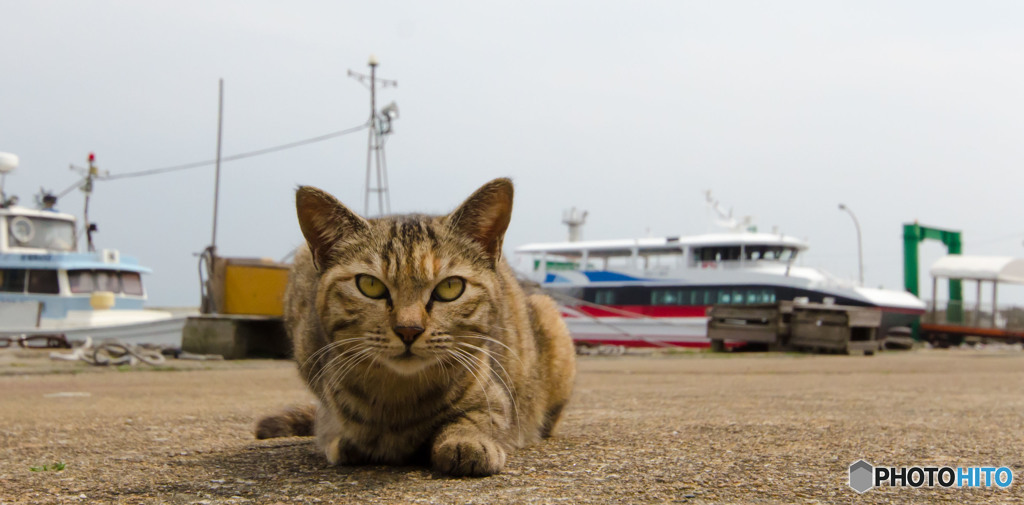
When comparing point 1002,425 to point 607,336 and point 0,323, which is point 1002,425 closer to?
point 0,323

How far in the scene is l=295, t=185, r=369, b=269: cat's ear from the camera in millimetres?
2393

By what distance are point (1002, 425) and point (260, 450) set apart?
324 cm

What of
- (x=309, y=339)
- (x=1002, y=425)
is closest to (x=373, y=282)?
(x=309, y=339)

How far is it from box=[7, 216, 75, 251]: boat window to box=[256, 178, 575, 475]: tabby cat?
2058 centimetres

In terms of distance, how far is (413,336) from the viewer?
2.09 m

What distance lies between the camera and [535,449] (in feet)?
9.16

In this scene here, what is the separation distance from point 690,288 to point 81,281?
17790 millimetres

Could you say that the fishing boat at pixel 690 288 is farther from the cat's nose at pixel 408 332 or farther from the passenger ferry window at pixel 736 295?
the cat's nose at pixel 408 332

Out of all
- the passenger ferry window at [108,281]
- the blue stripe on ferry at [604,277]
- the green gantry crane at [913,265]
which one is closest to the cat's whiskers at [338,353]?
the passenger ferry window at [108,281]

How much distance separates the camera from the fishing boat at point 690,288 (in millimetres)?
23969

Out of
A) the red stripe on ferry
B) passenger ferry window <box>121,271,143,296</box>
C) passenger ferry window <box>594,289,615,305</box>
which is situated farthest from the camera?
passenger ferry window <box>594,289,615,305</box>

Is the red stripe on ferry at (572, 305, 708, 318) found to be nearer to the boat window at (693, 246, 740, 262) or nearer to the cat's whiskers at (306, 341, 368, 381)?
the boat window at (693, 246, 740, 262)

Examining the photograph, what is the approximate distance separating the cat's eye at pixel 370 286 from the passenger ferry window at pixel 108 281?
65.3ft

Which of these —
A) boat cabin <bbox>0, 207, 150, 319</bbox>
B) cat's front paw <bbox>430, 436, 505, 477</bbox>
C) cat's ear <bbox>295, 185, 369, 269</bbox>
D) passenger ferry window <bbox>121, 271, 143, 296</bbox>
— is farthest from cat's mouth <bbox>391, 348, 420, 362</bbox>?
passenger ferry window <bbox>121, 271, 143, 296</bbox>
